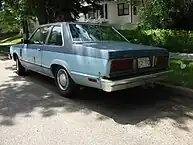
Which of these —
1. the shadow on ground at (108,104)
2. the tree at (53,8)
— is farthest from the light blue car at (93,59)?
the tree at (53,8)

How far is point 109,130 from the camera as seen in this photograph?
448cm

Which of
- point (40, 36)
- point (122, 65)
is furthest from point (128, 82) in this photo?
point (40, 36)

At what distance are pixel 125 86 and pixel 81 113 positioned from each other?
93 centimetres

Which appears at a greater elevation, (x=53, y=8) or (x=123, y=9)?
(x=123, y=9)

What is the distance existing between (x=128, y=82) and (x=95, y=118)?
2.80 feet

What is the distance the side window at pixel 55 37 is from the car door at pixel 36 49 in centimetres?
25

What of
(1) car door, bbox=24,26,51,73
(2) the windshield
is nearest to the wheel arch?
(2) the windshield

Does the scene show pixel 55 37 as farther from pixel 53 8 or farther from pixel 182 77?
pixel 53 8

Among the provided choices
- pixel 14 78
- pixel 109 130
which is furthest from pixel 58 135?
pixel 14 78

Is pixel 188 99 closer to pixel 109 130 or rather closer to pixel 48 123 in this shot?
pixel 109 130

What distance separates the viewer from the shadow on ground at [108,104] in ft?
16.4

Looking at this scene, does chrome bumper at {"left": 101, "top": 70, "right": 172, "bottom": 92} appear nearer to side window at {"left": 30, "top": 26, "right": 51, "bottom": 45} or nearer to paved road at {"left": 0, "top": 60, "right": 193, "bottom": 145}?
paved road at {"left": 0, "top": 60, "right": 193, "bottom": 145}

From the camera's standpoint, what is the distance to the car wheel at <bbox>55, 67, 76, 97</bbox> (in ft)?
19.9

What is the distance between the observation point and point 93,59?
5234 millimetres
